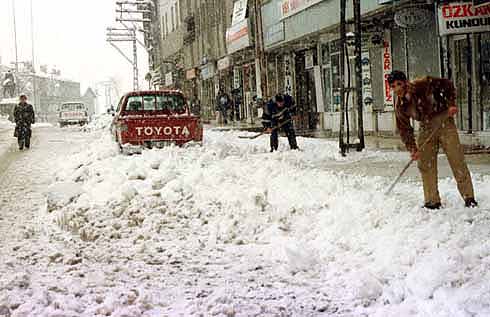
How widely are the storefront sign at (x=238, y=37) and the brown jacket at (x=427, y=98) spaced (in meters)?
19.8

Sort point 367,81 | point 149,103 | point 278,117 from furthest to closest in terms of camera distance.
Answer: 1. point 367,81
2. point 149,103
3. point 278,117

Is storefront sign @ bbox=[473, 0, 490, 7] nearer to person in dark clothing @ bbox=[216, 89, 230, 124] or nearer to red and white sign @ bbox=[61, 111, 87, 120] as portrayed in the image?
person in dark clothing @ bbox=[216, 89, 230, 124]

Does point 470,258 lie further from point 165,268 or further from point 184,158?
point 184,158

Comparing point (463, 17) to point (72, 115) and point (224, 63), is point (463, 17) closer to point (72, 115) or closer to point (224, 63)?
point (224, 63)

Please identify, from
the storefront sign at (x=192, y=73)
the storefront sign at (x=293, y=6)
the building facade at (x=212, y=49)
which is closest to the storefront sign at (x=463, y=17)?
the storefront sign at (x=293, y=6)

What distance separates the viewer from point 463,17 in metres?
13.0

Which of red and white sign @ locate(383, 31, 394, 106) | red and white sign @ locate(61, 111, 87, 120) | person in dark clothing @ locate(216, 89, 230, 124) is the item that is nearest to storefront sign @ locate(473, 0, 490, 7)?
red and white sign @ locate(383, 31, 394, 106)

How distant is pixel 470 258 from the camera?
201 inches

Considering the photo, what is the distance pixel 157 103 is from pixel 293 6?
7448 millimetres

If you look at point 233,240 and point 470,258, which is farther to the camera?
point 233,240

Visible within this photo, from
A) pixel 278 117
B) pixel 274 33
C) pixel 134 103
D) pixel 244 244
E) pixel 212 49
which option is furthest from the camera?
pixel 212 49

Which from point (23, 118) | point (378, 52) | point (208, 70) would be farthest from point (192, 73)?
point (378, 52)

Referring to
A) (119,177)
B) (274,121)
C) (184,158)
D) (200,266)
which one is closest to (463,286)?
(200,266)

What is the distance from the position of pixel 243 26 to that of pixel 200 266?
70.5ft
